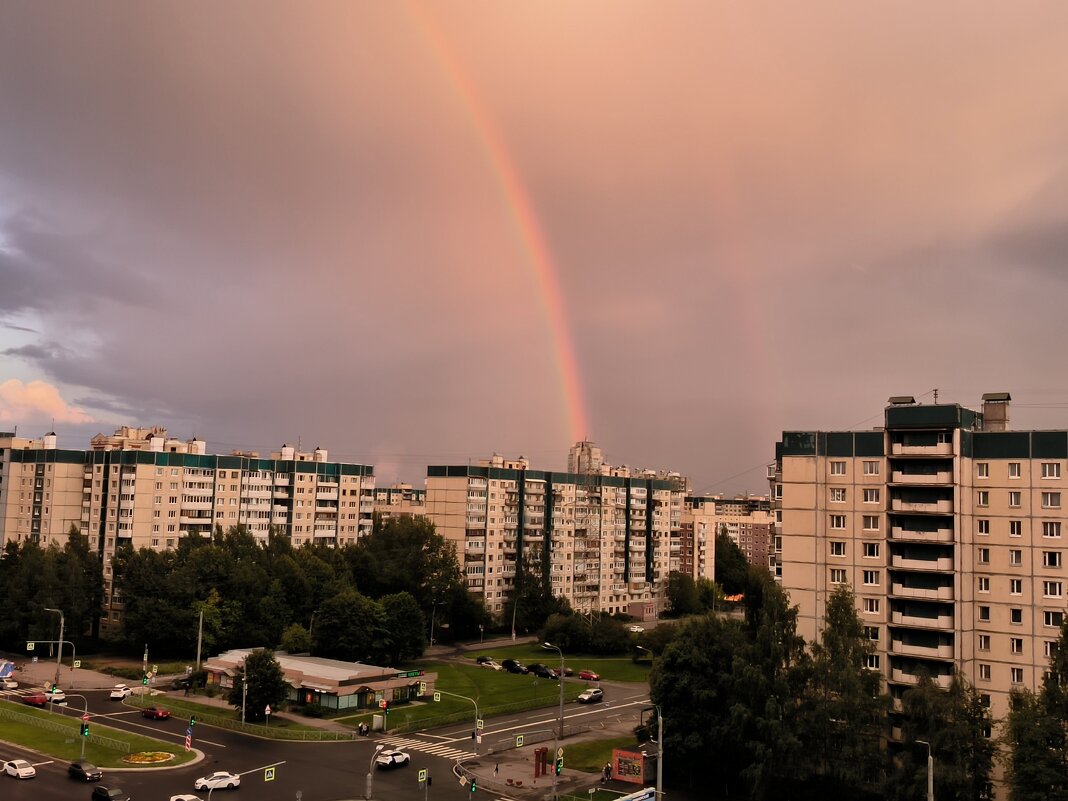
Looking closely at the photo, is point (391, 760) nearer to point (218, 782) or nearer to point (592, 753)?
point (218, 782)

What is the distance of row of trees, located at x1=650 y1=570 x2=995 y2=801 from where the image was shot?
4300 cm

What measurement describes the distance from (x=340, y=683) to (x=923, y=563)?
43.3m

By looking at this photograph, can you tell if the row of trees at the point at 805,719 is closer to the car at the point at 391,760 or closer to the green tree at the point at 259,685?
the car at the point at 391,760

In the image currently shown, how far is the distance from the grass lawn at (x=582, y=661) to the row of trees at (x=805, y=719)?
3627 cm

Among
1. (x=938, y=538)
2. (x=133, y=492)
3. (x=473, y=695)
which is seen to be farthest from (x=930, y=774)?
(x=133, y=492)

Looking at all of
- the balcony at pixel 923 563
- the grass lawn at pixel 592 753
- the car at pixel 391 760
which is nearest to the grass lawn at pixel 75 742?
the car at pixel 391 760

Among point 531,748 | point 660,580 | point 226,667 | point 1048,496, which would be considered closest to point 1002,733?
point 1048,496

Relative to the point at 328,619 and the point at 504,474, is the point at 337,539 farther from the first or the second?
the point at 328,619

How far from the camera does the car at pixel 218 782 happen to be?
145ft

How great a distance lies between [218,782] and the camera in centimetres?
4459

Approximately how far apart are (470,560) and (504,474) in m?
13.0

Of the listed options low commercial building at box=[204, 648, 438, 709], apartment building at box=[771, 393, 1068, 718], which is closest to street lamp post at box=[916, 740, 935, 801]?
apartment building at box=[771, 393, 1068, 718]

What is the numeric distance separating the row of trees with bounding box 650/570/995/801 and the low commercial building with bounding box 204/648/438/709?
2623 cm

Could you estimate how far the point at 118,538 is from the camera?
101 metres
